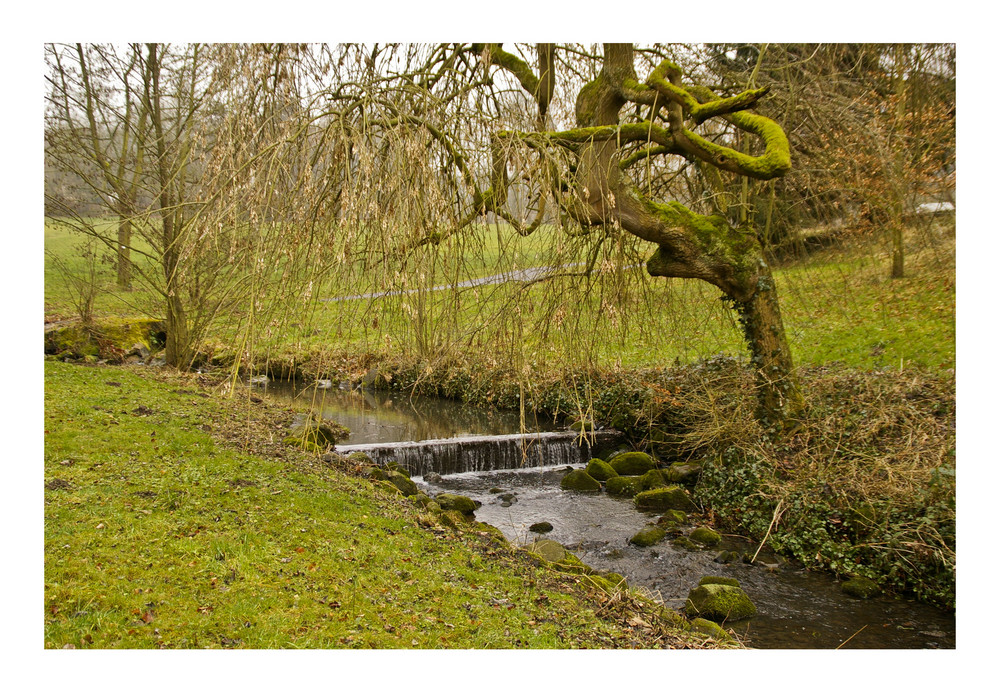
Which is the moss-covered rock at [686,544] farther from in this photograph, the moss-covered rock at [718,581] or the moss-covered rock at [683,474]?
the moss-covered rock at [683,474]

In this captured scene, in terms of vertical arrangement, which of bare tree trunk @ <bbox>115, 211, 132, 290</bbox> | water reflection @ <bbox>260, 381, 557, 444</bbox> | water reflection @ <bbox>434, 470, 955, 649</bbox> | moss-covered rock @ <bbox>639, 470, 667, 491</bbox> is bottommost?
water reflection @ <bbox>434, 470, 955, 649</bbox>

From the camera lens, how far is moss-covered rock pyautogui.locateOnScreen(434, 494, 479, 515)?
650cm

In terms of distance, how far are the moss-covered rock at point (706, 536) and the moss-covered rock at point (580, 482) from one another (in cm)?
152

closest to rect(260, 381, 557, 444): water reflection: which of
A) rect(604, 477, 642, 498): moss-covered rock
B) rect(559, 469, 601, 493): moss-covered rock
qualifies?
rect(559, 469, 601, 493): moss-covered rock

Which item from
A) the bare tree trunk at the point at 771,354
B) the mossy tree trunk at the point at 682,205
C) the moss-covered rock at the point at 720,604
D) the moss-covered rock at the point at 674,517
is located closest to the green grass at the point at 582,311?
the mossy tree trunk at the point at 682,205

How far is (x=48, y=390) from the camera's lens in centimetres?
698

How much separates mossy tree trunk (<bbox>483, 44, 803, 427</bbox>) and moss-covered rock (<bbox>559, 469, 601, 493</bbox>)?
2068 mm

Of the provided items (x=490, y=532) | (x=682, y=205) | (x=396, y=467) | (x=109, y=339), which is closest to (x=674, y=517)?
(x=490, y=532)

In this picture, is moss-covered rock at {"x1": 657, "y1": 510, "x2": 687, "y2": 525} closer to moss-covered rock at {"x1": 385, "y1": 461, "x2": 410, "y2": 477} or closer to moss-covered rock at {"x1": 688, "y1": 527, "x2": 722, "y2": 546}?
moss-covered rock at {"x1": 688, "y1": 527, "x2": 722, "y2": 546}

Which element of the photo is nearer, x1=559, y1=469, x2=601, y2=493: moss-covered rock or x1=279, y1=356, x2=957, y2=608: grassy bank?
x1=279, y1=356, x2=957, y2=608: grassy bank

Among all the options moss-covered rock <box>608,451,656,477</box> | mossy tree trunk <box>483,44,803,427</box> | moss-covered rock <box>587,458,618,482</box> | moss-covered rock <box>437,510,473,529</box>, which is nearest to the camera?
mossy tree trunk <box>483,44,803,427</box>

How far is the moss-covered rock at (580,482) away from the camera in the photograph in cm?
749

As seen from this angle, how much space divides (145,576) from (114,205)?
567cm
